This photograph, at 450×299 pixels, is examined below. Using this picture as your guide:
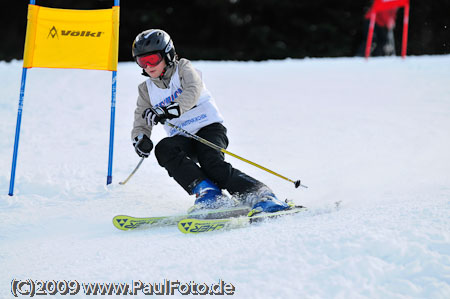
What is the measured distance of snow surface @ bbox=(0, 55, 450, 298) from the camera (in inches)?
78.5

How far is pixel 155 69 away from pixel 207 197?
92 cm

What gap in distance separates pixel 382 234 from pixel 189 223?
1.00 metres

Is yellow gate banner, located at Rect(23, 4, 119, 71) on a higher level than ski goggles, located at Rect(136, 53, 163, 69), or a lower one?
higher

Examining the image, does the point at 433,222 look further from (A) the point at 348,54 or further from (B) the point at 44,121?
(A) the point at 348,54

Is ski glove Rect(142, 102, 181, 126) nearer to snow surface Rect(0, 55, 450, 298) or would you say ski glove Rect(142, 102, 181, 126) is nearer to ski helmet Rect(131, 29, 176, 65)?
ski helmet Rect(131, 29, 176, 65)

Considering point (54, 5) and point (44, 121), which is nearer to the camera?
point (44, 121)

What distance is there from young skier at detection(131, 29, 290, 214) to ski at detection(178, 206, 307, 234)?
0.25 feet

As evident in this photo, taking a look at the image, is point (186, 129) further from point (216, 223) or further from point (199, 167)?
point (216, 223)

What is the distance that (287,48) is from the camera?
1633 centimetres

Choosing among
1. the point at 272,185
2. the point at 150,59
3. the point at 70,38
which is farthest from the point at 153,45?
the point at 272,185

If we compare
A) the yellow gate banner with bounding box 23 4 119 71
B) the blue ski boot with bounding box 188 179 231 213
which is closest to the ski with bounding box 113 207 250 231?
the blue ski boot with bounding box 188 179 231 213

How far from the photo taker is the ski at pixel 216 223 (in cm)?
261

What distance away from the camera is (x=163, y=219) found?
Result: 2.87m

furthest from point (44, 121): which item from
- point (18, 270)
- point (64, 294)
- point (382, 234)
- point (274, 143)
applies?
point (382, 234)
